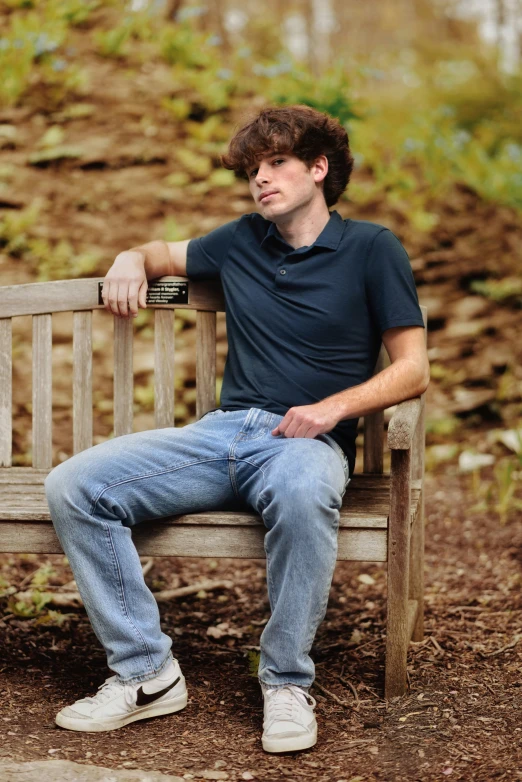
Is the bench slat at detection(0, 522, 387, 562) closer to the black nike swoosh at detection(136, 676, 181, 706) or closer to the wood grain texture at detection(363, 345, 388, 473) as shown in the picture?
the black nike swoosh at detection(136, 676, 181, 706)

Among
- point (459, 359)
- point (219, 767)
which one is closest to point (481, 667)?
point (219, 767)

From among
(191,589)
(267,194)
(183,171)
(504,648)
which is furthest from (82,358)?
(183,171)

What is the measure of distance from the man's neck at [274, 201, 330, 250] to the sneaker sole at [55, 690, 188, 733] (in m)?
1.53

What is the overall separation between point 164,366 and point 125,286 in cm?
41

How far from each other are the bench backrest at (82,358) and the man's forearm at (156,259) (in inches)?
2.5

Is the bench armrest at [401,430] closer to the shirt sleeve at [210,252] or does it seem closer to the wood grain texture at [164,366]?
the shirt sleeve at [210,252]

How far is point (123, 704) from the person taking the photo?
259 centimetres

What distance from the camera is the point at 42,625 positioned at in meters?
3.40

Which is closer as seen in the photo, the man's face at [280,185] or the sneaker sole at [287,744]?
the sneaker sole at [287,744]

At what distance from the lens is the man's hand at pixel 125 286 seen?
3.05 m

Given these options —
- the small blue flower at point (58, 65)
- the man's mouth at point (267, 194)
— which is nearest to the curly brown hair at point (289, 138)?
the man's mouth at point (267, 194)

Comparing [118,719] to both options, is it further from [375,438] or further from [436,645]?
[375,438]

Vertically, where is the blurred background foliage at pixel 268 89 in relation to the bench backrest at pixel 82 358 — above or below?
above

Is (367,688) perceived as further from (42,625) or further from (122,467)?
(42,625)
